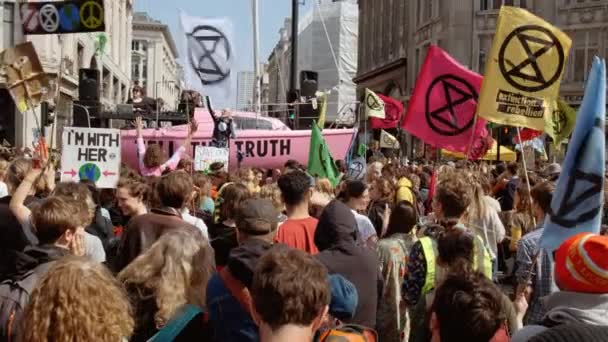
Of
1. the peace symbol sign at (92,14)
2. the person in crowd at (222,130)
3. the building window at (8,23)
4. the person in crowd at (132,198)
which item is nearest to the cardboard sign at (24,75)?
the peace symbol sign at (92,14)

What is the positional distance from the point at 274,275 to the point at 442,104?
19.5 ft

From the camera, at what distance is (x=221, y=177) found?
1002cm

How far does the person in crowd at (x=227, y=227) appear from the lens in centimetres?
530

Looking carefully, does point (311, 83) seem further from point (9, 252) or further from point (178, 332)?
point (178, 332)

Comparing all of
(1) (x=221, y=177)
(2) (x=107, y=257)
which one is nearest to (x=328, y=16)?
(1) (x=221, y=177)

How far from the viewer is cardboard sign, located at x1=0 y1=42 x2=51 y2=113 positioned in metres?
9.34

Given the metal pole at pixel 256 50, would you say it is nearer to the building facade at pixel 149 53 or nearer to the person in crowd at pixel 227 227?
the person in crowd at pixel 227 227

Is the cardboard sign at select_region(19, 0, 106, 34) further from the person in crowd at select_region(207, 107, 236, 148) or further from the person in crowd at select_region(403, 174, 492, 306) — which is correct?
the person in crowd at select_region(403, 174, 492, 306)

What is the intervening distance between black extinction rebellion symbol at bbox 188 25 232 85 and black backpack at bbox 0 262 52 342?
9675 mm

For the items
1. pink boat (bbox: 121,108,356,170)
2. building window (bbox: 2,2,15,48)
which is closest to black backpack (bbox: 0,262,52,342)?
pink boat (bbox: 121,108,356,170)

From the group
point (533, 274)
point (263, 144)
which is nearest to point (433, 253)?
point (533, 274)

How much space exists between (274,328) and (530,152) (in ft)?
73.2

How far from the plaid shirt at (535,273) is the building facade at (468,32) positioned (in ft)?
105

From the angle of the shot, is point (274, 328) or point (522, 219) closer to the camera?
point (274, 328)
